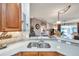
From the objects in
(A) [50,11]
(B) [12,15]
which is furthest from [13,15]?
(A) [50,11]

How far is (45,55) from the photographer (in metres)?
1.77

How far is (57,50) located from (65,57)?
0.54 feet

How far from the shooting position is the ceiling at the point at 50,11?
5.70ft

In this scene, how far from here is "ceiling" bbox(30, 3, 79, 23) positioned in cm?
174

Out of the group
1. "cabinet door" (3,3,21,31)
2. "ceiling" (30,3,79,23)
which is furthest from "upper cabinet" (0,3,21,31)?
"ceiling" (30,3,79,23)

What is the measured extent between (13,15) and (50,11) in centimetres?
59

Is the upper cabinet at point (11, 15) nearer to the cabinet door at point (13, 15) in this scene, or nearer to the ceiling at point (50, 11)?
the cabinet door at point (13, 15)

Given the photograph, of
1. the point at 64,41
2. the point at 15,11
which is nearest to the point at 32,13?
the point at 15,11

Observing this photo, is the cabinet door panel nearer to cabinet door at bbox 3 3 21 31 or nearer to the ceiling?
cabinet door at bbox 3 3 21 31

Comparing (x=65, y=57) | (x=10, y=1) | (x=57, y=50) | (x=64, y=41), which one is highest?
(x=10, y=1)

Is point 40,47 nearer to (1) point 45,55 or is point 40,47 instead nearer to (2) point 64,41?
(1) point 45,55

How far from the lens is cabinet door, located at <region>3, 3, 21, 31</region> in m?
1.75

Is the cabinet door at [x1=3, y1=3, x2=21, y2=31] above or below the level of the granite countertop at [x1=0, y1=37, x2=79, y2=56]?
above

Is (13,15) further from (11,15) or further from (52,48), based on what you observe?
(52,48)
